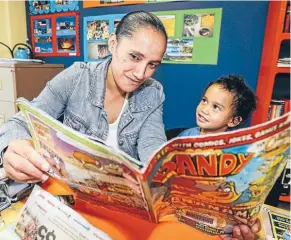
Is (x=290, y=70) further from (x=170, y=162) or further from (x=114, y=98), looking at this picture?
(x=170, y=162)

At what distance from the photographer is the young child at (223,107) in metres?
1.06

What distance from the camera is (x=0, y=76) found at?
178cm

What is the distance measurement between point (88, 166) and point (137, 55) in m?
0.41

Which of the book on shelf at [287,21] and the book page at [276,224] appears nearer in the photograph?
the book page at [276,224]

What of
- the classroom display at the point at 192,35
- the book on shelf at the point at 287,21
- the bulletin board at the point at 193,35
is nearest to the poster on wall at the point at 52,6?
the classroom display at the point at 192,35

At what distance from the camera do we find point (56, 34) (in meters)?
2.15

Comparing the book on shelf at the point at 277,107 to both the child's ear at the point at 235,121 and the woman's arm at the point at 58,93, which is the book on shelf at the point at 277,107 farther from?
the woman's arm at the point at 58,93

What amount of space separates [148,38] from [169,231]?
49 cm

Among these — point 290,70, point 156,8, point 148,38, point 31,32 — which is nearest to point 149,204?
point 148,38

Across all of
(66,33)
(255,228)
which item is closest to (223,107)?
(255,228)

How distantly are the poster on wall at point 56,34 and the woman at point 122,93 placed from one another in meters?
1.38

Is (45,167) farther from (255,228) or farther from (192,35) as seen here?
(192,35)

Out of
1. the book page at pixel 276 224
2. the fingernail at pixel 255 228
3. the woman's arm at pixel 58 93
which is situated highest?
the woman's arm at pixel 58 93

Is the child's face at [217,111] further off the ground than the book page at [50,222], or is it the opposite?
the child's face at [217,111]
